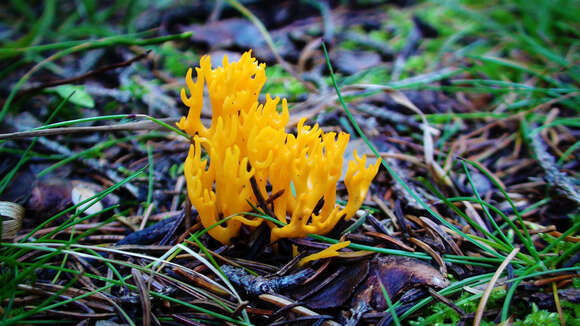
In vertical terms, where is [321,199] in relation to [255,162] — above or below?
below

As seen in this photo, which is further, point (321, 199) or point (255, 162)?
point (321, 199)

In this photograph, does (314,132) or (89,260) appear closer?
(314,132)

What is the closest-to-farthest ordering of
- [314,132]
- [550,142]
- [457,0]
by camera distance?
[314,132] < [550,142] < [457,0]

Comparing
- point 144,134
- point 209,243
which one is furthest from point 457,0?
point 209,243

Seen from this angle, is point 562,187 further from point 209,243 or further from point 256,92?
point 209,243

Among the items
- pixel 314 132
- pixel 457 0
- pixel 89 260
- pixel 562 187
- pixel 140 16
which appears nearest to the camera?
pixel 314 132

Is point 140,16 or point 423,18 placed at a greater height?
point 140,16

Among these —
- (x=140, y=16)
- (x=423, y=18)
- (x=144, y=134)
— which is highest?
(x=140, y=16)
